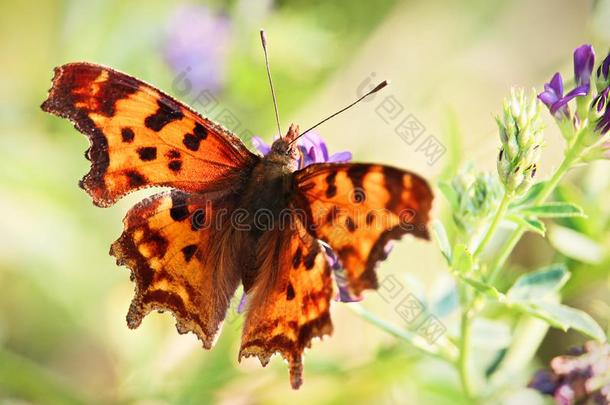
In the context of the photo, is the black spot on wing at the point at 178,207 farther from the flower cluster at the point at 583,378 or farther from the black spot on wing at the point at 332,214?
the flower cluster at the point at 583,378

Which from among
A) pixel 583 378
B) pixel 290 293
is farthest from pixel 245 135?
pixel 583 378

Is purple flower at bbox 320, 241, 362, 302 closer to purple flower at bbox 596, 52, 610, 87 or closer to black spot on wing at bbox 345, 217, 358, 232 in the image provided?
black spot on wing at bbox 345, 217, 358, 232

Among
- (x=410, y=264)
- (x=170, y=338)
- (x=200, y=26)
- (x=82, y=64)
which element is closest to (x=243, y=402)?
(x=170, y=338)

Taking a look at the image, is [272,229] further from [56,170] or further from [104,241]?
[56,170]

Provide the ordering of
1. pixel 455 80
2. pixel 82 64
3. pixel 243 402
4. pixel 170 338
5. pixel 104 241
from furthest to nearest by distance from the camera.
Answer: pixel 455 80
pixel 104 241
pixel 170 338
pixel 243 402
pixel 82 64

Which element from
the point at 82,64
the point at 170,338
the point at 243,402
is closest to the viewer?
the point at 82,64

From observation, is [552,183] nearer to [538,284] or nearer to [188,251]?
[538,284]

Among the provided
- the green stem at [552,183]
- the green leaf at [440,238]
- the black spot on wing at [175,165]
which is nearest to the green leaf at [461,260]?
the green leaf at [440,238]
